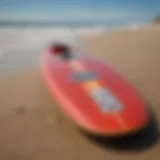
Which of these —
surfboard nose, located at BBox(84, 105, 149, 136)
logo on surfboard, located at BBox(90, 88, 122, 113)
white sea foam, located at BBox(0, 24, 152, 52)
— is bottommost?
surfboard nose, located at BBox(84, 105, 149, 136)

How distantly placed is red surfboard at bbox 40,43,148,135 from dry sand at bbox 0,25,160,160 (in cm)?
7

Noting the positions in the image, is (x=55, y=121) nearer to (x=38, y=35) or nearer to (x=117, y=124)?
(x=117, y=124)

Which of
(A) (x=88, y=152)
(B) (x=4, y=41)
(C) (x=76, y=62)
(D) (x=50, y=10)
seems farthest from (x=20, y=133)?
(D) (x=50, y=10)

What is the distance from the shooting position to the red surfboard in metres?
1.14

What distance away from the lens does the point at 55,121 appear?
128cm

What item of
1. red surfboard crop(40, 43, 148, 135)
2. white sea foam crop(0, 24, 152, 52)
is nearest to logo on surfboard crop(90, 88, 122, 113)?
red surfboard crop(40, 43, 148, 135)

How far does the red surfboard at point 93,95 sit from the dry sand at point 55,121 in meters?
0.07

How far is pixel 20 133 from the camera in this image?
1.22 m

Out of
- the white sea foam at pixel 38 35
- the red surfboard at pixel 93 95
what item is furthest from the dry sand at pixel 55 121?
the white sea foam at pixel 38 35

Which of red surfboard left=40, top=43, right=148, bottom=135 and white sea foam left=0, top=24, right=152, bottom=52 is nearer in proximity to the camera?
red surfboard left=40, top=43, right=148, bottom=135

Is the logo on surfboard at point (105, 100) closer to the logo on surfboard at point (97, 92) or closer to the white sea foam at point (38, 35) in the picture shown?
the logo on surfboard at point (97, 92)

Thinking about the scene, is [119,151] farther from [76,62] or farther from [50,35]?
[50,35]

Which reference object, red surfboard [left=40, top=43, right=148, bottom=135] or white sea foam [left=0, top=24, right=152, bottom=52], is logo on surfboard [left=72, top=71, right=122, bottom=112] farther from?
white sea foam [left=0, top=24, right=152, bottom=52]

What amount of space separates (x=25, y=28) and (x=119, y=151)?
137 cm
